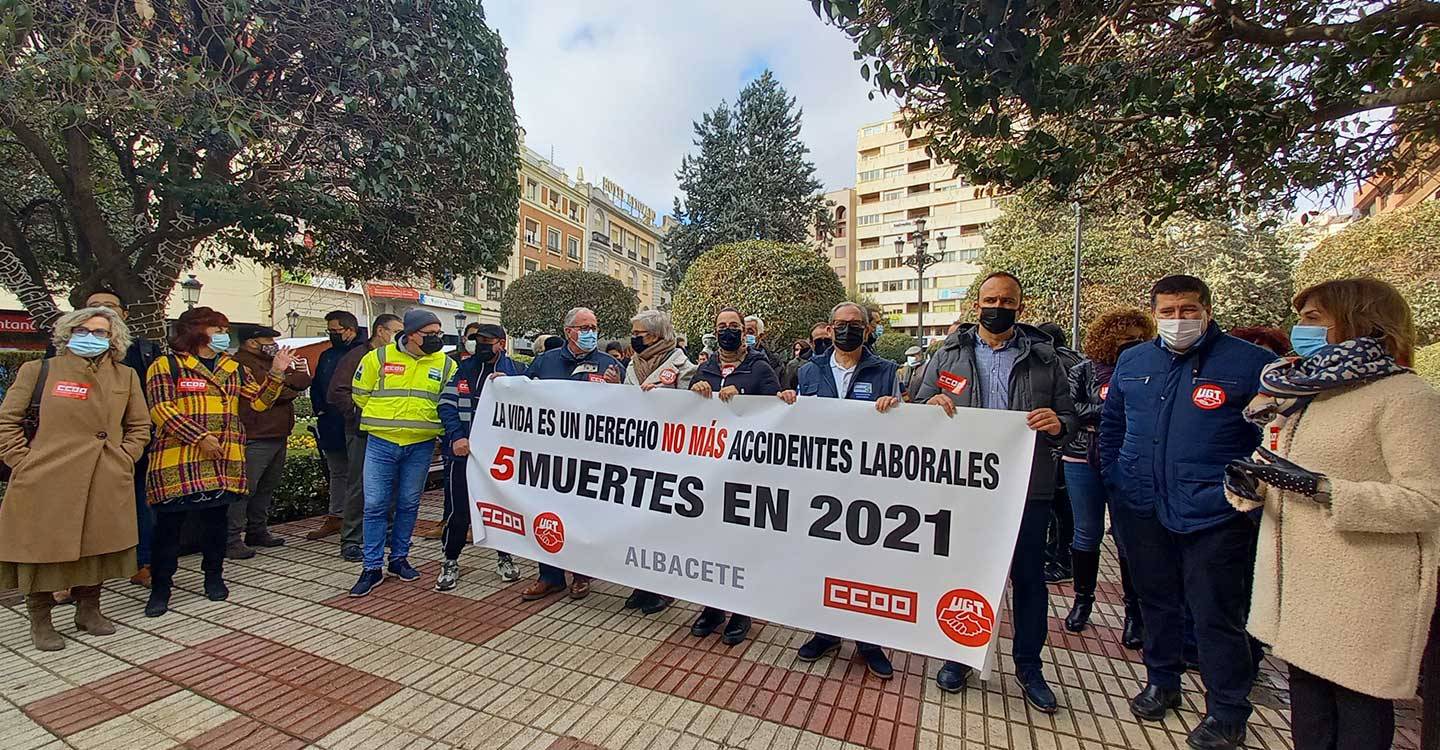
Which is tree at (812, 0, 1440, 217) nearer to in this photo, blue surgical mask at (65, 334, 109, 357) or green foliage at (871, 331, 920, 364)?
blue surgical mask at (65, 334, 109, 357)

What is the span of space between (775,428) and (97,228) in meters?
7.17

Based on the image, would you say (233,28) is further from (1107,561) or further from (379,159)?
(1107,561)

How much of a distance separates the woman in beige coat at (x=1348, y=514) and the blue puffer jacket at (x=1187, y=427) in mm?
266

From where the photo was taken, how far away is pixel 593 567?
3885 mm

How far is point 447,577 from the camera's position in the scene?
444 cm

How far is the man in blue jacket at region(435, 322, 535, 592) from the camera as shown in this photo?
448 cm

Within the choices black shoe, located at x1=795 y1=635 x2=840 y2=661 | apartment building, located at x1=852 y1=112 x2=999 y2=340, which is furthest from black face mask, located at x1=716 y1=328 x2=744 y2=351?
apartment building, located at x1=852 y1=112 x2=999 y2=340

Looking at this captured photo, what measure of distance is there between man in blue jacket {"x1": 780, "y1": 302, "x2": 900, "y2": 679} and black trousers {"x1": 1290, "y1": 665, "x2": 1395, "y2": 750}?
1.60 m

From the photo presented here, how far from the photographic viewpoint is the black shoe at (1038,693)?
9.60 ft

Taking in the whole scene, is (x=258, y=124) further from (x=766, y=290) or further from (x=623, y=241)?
(x=623, y=241)

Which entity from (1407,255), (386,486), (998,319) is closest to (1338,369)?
(998,319)

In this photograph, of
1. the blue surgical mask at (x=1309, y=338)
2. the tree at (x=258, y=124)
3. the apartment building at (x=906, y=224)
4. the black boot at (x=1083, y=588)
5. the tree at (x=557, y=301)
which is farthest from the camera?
the apartment building at (x=906, y=224)

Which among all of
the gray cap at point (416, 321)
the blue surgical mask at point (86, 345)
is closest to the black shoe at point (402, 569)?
the gray cap at point (416, 321)

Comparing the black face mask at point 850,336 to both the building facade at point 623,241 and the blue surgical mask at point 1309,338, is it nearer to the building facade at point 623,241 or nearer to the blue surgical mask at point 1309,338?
the blue surgical mask at point 1309,338
